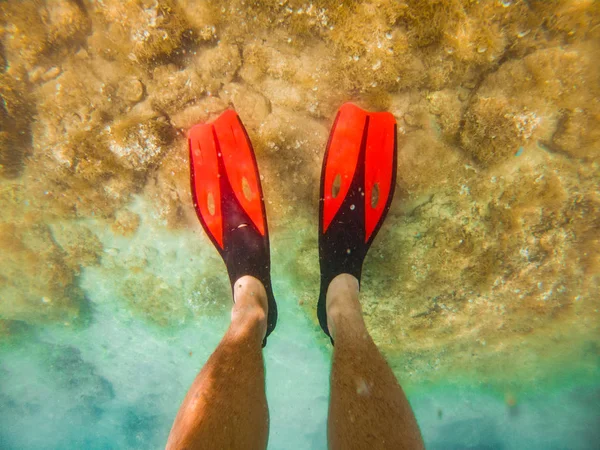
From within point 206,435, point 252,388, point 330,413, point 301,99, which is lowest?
point 206,435

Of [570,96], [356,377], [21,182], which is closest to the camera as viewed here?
[356,377]

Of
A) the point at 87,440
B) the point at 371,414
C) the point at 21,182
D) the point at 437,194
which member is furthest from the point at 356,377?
the point at 87,440

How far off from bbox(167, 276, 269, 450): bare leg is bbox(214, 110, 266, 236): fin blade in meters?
1.50

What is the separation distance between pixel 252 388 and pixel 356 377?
599mm

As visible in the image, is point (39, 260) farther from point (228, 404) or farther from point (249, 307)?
point (228, 404)

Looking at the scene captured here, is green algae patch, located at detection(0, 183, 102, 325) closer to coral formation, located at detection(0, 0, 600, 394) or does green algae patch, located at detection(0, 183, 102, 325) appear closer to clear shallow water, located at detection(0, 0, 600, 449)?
clear shallow water, located at detection(0, 0, 600, 449)

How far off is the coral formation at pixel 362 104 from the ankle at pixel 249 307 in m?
1.08

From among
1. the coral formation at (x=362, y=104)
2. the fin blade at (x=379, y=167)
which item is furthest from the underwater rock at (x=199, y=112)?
the fin blade at (x=379, y=167)

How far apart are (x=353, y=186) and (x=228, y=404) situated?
2265mm

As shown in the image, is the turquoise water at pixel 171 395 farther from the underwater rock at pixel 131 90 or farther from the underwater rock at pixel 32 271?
the underwater rock at pixel 131 90

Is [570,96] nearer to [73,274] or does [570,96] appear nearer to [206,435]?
[206,435]

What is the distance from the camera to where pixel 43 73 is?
3.21 m

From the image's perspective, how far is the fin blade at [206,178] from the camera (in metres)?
3.17

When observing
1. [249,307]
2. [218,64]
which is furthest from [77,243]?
[249,307]
